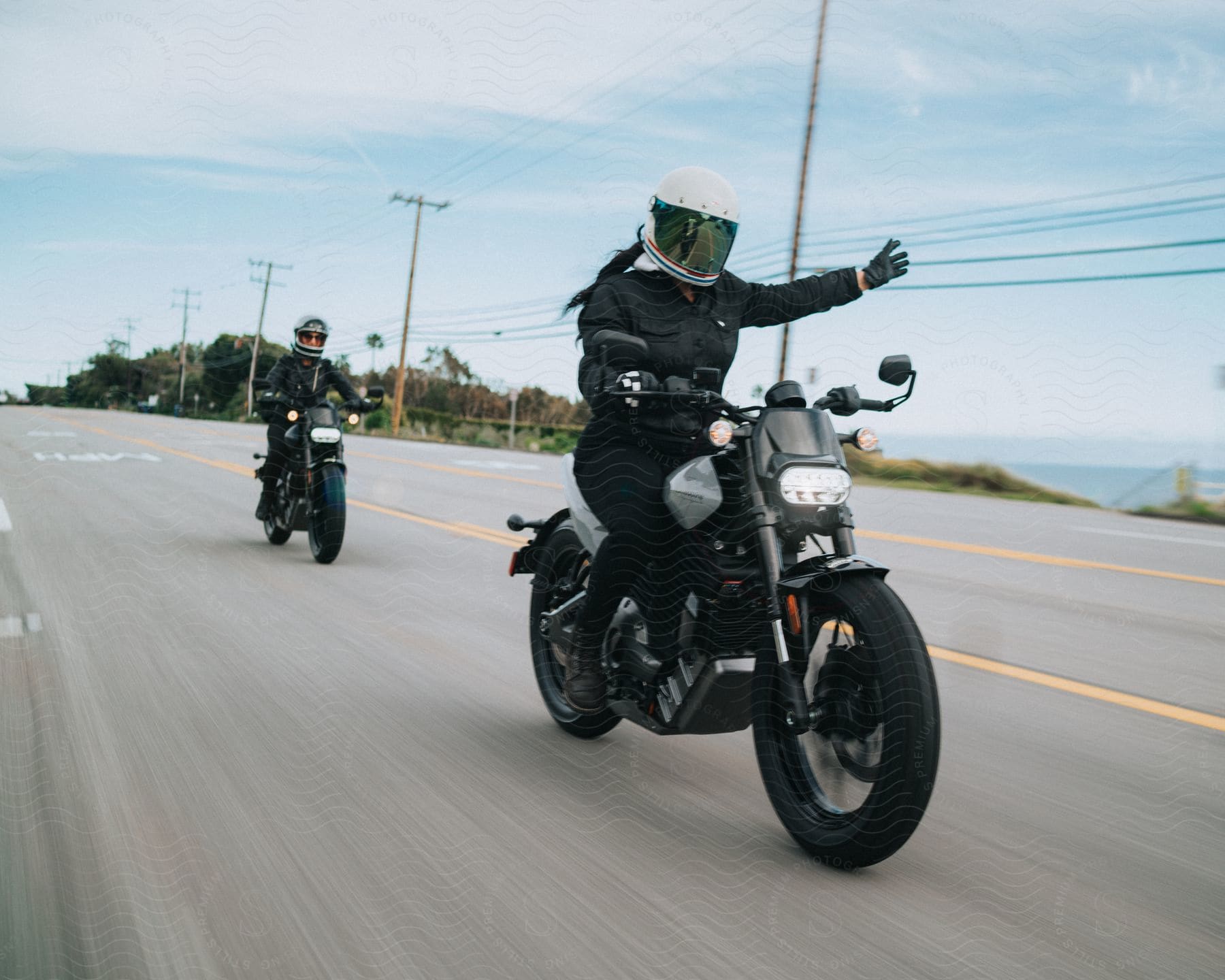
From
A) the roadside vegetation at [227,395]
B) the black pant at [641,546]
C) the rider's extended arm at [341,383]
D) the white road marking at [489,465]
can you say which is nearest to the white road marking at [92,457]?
the roadside vegetation at [227,395]

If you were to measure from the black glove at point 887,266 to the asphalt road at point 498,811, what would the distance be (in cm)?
169

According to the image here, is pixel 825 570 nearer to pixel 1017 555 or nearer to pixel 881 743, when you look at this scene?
pixel 881 743

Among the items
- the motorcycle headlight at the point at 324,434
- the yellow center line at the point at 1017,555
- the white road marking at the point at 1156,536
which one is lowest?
the yellow center line at the point at 1017,555

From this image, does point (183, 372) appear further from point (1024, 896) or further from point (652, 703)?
point (1024, 896)

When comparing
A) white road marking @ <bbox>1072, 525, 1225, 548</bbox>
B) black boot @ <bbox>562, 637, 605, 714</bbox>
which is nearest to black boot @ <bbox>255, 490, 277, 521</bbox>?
black boot @ <bbox>562, 637, 605, 714</bbox>

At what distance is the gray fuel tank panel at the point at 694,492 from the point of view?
10.5 ft

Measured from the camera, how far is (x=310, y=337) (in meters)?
9.24

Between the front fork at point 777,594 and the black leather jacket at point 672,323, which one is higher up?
the black leather jacket at point 672,323

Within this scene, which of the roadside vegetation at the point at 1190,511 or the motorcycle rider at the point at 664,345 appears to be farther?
the roadside vegetation at the point at 1190,511

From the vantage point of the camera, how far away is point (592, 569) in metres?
3.71

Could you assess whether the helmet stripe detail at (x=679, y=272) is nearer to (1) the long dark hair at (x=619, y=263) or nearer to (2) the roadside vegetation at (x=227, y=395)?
(1) the long dark hair at (x=619, y=263)

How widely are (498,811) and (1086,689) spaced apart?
3028 millimetres

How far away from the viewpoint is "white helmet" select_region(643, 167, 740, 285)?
337cm

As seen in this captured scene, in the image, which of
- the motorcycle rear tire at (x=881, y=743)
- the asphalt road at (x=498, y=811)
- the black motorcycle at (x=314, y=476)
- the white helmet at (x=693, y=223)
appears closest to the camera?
the asphalt road at (x=498, y=811)
